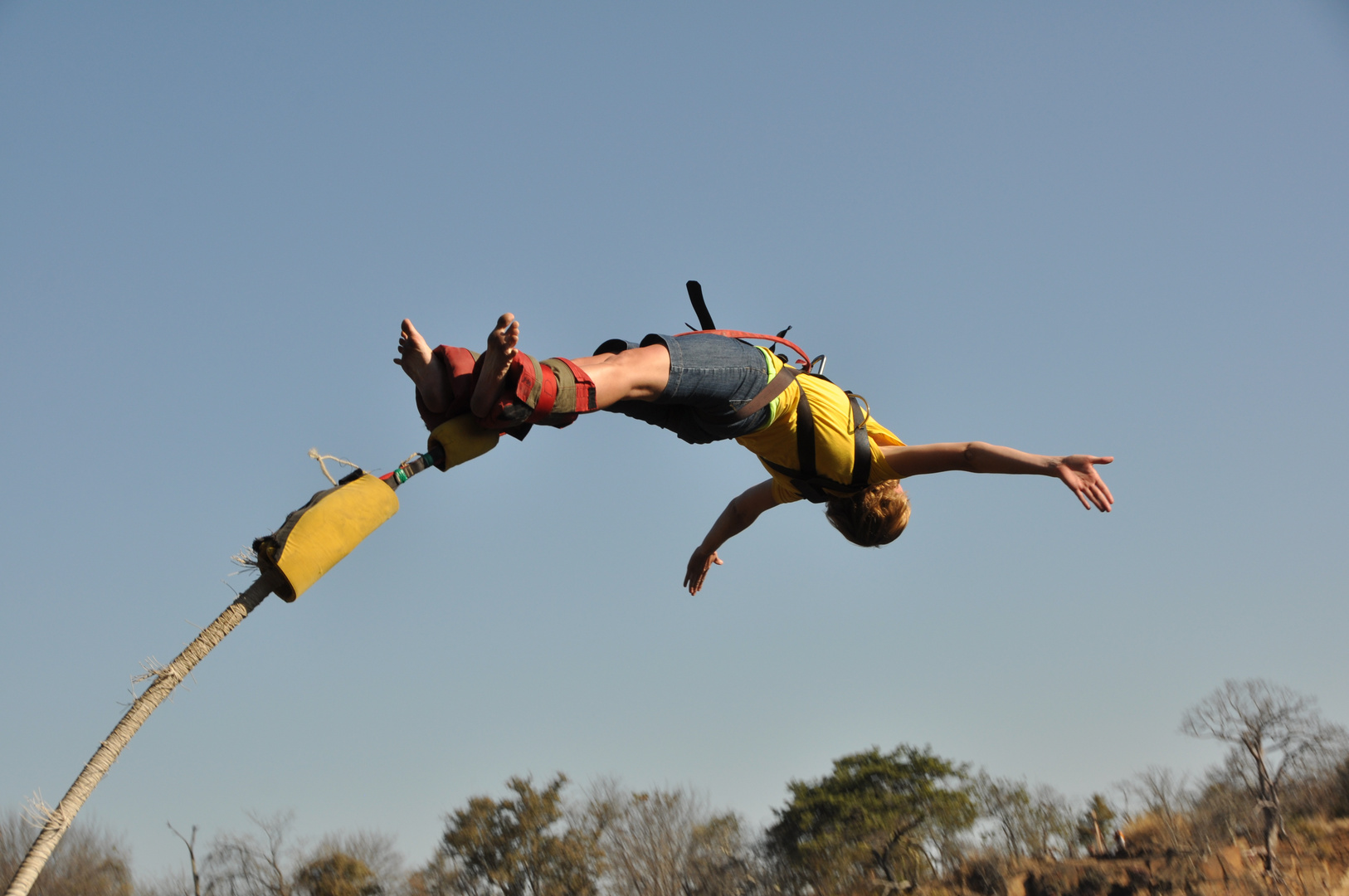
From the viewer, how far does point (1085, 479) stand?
12.8 ft

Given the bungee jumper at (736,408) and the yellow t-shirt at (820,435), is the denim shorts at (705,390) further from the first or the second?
the yellow t-shirt at (820,435)

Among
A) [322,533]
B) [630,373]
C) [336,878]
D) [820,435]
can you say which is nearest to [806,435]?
[820,435]

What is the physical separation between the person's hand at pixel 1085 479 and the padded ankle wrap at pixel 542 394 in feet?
6.31

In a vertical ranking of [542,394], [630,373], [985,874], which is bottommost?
[985,874]

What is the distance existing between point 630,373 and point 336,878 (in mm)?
34456

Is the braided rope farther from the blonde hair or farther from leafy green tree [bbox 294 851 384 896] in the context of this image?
leafy green tree [bbox 294 851 384 896]

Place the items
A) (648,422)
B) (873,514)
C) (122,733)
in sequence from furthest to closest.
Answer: (873,514) → (648,422) → (122,733)

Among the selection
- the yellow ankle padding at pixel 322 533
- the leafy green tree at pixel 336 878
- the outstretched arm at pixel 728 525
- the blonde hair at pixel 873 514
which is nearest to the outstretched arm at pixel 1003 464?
the blonde hair at pixel 873 514

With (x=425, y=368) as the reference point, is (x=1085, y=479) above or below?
below

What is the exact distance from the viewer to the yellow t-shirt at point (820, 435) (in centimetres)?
430

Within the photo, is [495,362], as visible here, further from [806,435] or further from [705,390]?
[806,435]

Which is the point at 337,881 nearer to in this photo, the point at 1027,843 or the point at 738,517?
the point at 1027,843

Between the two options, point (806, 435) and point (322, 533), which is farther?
point (806, 435)

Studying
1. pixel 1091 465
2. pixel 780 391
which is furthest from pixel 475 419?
pixel 1091 465
